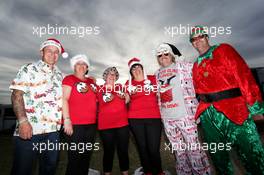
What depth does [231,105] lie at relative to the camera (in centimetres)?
263

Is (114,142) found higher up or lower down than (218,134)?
lower down

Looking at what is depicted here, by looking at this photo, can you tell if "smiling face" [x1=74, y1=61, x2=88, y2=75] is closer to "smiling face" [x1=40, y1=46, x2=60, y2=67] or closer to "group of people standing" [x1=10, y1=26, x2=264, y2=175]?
"group of people standing" [x1=10, y1=26, x2=264, y2=175]

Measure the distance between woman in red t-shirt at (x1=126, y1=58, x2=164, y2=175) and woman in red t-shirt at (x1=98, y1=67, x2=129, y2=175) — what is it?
18 cm

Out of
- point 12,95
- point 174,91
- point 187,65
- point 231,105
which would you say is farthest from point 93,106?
point 231,105

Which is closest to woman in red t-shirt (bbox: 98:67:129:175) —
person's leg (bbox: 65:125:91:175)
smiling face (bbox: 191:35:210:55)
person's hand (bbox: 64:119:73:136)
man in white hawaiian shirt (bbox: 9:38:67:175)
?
person's leg (bbox: 65:125:91:175)

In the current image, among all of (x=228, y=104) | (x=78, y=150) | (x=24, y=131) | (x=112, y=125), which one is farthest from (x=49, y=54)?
(x=228, y=104)

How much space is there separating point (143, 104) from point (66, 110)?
141cm

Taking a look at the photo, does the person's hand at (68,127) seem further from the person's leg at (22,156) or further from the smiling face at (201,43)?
the smiling face at (201,43)

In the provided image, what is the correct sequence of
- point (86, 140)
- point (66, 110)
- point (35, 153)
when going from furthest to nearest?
1. point (86, 140)
2. point (66, 110)
3. point (35, 153)

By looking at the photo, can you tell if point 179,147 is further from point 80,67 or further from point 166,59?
point 80,67

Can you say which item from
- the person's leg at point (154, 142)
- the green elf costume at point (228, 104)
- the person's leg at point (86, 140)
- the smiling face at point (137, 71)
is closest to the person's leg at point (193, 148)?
the green elf costume at point (228, 104)

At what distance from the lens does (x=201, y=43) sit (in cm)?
304

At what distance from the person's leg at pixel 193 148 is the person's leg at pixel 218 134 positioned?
0.30 meters

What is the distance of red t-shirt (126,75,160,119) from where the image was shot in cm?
357
